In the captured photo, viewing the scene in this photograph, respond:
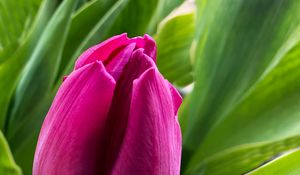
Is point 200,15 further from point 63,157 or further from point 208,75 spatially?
point 63,157

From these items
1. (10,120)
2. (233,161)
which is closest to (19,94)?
(10,120)

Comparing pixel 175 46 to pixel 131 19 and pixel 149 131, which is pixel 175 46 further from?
pixel 149 131

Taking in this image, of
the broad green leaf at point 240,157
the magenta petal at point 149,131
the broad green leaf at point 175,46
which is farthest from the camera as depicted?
the broad green leaf at point 175,46

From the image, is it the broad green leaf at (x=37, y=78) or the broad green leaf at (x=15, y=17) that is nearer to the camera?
the broad green leaf at (x=37, y=78)

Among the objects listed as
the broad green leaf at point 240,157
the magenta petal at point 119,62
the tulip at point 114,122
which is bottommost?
the broad green leaf at point 240,157

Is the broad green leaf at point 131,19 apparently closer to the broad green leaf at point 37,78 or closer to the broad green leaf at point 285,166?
the broad green leaf at point 37,78

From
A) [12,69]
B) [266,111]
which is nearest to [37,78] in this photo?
[12,69]

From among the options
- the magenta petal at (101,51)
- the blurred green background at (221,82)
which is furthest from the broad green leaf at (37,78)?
the magenta petal at (101,51)
